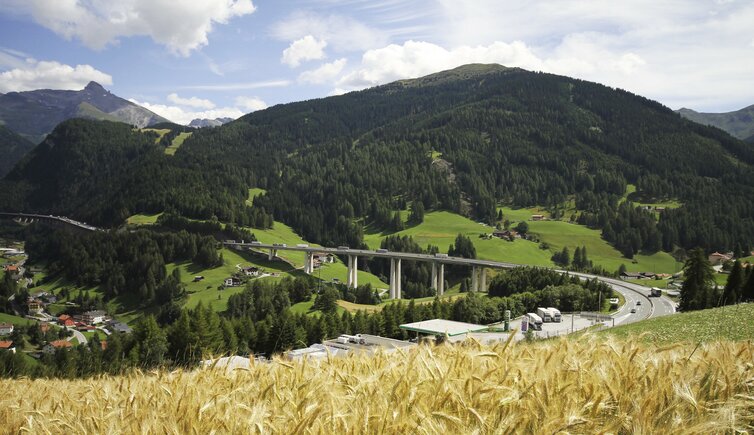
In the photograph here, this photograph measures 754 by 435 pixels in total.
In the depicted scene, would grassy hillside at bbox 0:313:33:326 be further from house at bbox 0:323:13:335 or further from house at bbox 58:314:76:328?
house at bbox 58:314:76:328

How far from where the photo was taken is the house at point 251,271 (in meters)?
132

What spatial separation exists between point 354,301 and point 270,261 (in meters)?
48.8

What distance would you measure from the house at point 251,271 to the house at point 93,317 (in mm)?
34935

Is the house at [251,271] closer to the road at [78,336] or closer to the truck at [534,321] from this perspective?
the road at [78,336]

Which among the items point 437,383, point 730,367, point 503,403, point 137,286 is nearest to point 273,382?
point 437,383

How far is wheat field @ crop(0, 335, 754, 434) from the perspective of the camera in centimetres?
356

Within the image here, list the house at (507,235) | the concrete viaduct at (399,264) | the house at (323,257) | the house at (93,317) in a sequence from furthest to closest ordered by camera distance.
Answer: the house at (507,235)
the house at (323,257)
the concrete viaduct at (399,264)
the house at (93,317)

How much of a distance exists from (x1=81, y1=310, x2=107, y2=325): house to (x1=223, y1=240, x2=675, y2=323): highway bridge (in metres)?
45.0

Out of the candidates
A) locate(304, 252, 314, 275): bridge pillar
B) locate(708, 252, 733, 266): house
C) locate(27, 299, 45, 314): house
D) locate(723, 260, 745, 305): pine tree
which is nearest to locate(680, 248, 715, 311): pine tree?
locate(723, 260, 745, 305): pine tree

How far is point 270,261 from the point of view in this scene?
148625 millimetres

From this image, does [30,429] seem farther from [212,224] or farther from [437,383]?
[212,224]

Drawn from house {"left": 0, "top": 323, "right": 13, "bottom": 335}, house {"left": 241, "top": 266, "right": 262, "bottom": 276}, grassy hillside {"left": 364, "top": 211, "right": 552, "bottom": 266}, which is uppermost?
grassy hillside {"left": 364, "top": 211, "right": 552, "bottom": 266}

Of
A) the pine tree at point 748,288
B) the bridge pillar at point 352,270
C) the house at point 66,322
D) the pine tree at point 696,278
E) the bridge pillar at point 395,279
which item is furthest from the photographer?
the bridge pillar at point 352,270

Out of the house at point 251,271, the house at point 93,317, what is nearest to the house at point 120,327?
the house at point 93,317
